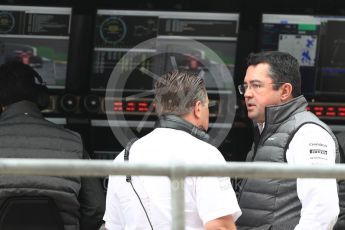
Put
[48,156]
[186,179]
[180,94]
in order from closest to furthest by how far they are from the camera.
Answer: [186,179]
[180,94]
[48,156]

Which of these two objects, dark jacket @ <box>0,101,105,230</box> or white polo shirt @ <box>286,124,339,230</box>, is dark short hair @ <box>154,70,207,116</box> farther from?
dark jacket @ <box>0,101,105,230</box>

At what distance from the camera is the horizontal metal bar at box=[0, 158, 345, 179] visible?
2596mm

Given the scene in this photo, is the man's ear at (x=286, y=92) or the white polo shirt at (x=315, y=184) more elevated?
the man's ear at (x=286, y=92)

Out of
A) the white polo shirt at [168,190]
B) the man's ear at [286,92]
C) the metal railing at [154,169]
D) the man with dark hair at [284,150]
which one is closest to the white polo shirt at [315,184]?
the man with dark hair at [284,150]

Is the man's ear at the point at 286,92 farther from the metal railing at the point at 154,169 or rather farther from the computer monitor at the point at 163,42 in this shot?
the computer monitor at the point at 163,42

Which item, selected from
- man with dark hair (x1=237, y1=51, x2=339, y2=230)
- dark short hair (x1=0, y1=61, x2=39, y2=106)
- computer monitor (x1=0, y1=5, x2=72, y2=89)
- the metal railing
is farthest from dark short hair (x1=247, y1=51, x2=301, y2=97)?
computer monitor (x1=0, y1=5, x2=72, y2=89)

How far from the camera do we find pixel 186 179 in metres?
3.35

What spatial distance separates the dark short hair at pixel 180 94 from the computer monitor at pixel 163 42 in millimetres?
2369

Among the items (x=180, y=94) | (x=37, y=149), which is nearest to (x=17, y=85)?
(x=37, y=149)

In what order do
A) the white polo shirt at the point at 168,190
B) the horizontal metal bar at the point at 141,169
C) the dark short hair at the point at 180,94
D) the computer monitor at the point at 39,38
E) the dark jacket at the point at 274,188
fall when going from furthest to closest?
the computer monitor at the point at 39,38 → the dark jacket at the point at 274,188 → the dark short hair at the point at 180,94 → the white polo shirt at the point at 168,190 → the horizontal metal bar at the point at 141,169

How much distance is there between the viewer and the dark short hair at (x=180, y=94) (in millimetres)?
3557

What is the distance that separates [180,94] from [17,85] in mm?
1245

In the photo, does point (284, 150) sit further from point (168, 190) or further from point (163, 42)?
point (163, 42)

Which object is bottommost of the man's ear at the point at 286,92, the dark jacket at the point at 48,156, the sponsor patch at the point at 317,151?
the dark jacket at the point at 48,156
